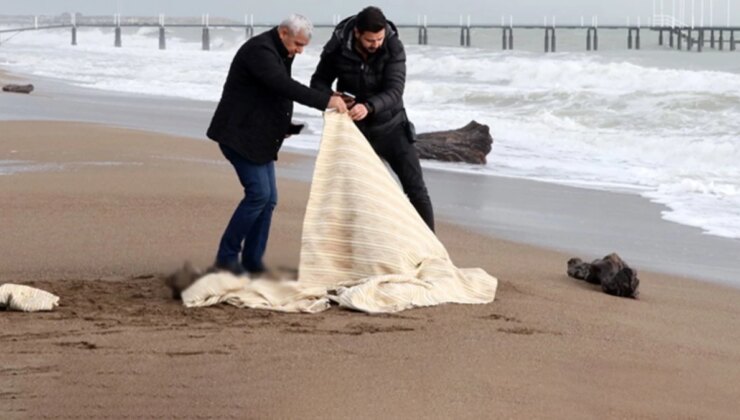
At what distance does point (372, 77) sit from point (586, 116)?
16.0 metres

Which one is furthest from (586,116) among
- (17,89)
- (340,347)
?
(340,347)

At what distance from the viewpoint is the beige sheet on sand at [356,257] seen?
5.78m

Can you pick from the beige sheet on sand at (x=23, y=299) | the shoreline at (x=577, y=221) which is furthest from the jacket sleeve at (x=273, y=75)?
the shoreline at (x=577, y=221)

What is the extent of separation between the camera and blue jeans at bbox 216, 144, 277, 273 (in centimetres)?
614

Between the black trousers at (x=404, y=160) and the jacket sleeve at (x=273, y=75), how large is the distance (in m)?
0.61

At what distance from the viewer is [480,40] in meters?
94.4

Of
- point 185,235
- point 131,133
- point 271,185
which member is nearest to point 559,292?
point 271,185

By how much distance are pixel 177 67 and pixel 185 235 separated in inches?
1454

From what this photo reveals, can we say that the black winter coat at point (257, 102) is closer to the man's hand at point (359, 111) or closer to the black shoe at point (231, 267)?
the man's hand at point (359, 111)

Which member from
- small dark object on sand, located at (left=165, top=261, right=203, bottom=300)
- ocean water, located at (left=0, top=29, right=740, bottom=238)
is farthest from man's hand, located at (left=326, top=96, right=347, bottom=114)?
ocean water, located at (left=0, top=29, right=740, bottom=238)

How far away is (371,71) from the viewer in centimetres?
627

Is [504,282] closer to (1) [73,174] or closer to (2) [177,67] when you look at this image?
(1) [73,174]

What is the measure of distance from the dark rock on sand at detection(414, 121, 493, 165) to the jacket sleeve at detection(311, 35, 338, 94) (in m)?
7.35

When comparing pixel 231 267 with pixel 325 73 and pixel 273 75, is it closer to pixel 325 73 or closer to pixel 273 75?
pixel 273 75
